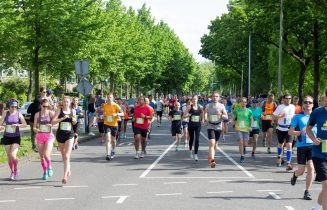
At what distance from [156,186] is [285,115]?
5.14 m

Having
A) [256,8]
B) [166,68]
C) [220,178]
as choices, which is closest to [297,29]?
[256,8]

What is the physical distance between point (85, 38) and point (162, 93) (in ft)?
230

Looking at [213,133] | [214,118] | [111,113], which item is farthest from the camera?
[111,113]

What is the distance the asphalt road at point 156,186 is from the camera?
9.13 metres

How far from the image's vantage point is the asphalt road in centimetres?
913

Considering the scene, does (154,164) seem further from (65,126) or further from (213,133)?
(65,126)

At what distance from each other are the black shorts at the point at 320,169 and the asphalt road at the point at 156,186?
1068 millimetres

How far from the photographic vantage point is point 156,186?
11094mm

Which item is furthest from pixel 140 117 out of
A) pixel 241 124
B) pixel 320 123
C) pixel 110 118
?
pixel 320 123

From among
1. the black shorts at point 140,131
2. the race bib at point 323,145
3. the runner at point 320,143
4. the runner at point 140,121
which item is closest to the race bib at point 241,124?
the runner at point 140,121

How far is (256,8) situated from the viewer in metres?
38.5

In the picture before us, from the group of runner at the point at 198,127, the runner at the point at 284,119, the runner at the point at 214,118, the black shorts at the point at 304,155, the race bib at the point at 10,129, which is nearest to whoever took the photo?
the group of runner at the point at 198,127

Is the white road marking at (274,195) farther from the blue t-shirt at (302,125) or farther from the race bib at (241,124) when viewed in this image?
the race bib at (241,124)

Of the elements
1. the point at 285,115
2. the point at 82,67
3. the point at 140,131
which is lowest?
the point at 140,131
